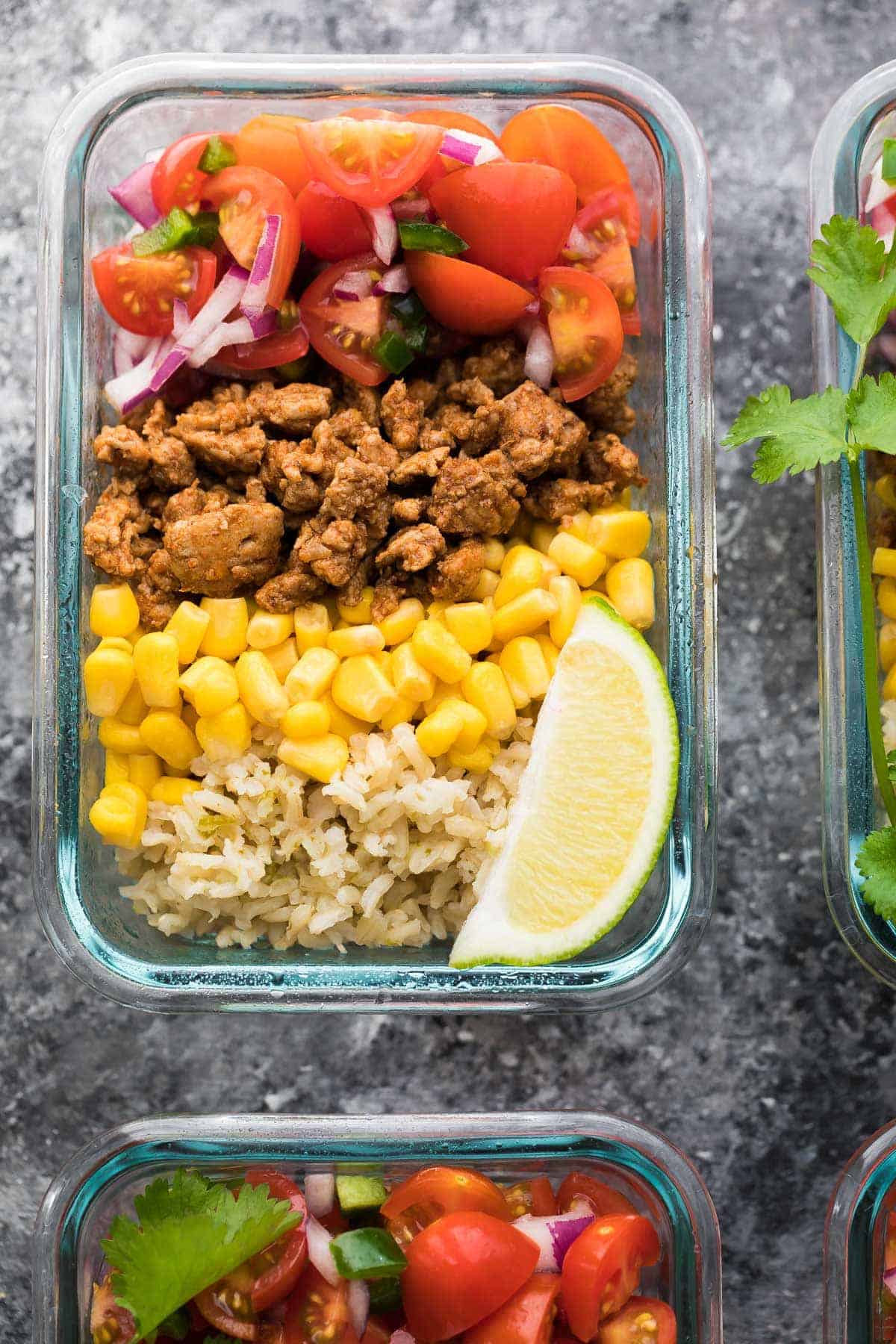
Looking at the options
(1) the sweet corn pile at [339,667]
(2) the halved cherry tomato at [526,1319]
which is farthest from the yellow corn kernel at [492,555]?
(2) the halved cherry tomato at [526,1319]

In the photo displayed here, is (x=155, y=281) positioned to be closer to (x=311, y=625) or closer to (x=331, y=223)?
(x=331, y=223)

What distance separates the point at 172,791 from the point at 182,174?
3.61 ft

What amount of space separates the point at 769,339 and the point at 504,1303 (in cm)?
190

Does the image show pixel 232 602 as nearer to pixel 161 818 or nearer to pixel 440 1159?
pixel 161 818

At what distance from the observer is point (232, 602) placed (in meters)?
2.24

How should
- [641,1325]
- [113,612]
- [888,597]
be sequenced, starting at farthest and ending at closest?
[888,597]
[113,612]
[641,1325]

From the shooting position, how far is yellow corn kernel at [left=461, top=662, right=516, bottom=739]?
2223mm

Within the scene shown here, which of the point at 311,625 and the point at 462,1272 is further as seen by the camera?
the point at 311,625

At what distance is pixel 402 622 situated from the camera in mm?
2262

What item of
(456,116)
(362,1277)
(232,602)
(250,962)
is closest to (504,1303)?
(362,1277)

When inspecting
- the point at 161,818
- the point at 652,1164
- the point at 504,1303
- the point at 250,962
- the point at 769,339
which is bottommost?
the point at 504,1303

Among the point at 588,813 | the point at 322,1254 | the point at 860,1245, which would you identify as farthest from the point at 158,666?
the point at 860,1245

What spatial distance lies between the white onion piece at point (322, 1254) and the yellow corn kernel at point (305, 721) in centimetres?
85

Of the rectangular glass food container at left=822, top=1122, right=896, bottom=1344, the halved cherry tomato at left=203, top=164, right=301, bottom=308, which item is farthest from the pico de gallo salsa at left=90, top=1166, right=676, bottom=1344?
the halved cherry tomato at left=203, top=164, right=301, bottom=308
